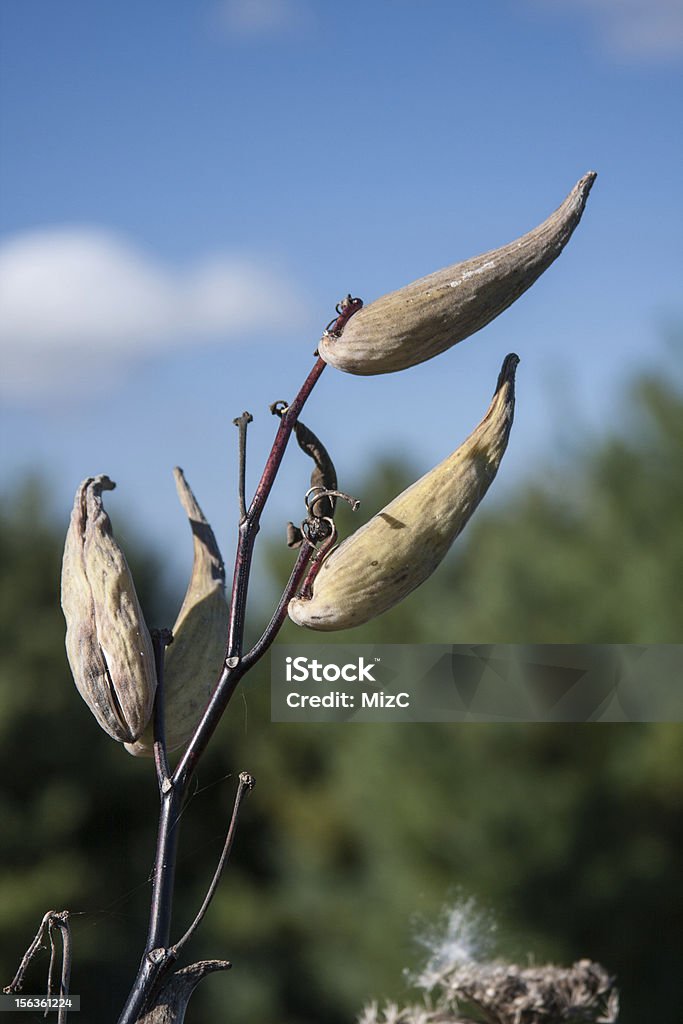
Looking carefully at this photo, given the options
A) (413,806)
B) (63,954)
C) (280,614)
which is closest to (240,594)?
(280,614)

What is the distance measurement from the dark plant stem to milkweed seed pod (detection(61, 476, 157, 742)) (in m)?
0.02

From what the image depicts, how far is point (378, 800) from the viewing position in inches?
138

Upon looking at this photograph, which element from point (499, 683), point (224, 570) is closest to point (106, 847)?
point (499, 683)

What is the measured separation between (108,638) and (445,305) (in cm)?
15

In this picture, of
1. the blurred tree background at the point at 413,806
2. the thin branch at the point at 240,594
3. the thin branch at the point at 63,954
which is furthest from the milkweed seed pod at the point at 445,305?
the blurred tree background at the point at 413,806

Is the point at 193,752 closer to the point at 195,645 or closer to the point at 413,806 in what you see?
the point at 195,645

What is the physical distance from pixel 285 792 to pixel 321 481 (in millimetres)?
3642

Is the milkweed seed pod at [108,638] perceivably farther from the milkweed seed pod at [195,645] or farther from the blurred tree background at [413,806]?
the blurred tree background at [413,806]

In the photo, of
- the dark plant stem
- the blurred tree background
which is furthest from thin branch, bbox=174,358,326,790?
the blurred tree background

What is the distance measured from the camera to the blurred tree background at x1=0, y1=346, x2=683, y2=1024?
10.8 ft

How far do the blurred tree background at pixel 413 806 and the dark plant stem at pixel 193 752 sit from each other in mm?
2820

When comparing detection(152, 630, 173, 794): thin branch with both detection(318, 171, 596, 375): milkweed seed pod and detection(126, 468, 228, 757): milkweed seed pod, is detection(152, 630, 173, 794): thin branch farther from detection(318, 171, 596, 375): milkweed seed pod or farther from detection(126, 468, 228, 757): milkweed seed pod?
detection(318, 171, 596, 375): milkweed seed pod

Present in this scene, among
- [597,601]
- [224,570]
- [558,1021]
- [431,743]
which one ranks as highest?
[597,601]

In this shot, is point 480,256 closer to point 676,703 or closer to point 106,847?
point 676,703
